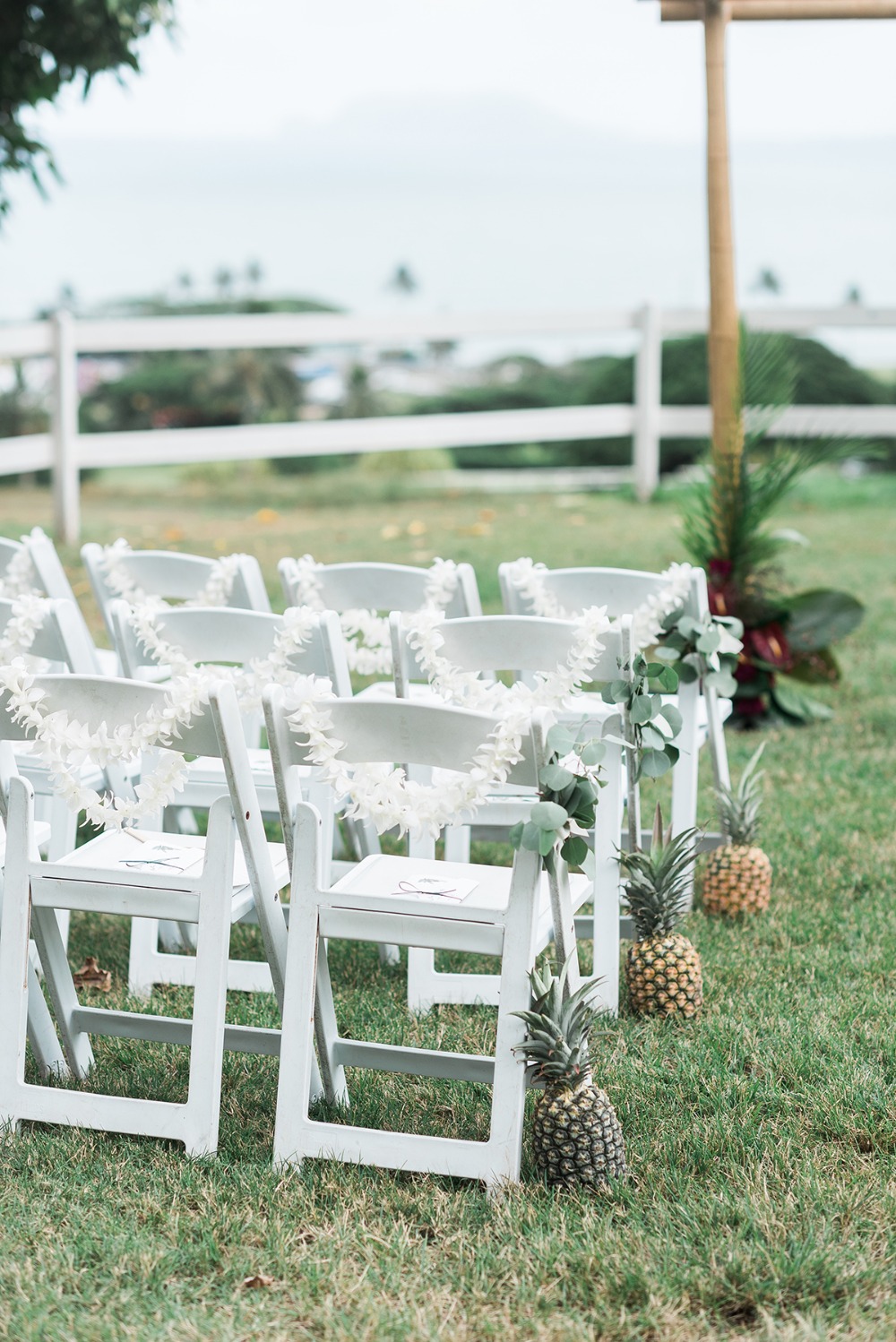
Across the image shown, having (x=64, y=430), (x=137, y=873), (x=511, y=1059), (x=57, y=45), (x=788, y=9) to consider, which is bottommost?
(x=511, y=1059)

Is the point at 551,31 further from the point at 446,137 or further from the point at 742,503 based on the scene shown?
the point at 742,503

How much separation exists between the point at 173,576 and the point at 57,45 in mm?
6160

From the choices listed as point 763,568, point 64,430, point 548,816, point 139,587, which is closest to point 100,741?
point 548,816

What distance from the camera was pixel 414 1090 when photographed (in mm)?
3076

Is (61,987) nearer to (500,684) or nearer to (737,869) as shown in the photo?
(500,684)

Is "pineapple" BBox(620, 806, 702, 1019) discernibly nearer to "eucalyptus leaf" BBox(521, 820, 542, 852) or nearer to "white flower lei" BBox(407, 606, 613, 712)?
"white flower lei" BBox(407, 606, 613, 712)

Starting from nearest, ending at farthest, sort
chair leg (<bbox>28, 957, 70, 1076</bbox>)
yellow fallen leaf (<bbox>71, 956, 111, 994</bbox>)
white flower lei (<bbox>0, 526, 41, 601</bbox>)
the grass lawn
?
the grass lawn → chair leg (<bbox>28, 957, 70, 1076</bbox>) → yellow fallen leaf (<bbox>71, 956, 111, 994</bbox>) → white flower lei (<bbox>0, 526, 41, 601</bbox>)

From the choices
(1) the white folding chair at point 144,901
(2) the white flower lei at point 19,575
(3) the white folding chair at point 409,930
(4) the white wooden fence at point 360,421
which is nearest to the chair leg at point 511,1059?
(3) the white folding chair at point 409,930

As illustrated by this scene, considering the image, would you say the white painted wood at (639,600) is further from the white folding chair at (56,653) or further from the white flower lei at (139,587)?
the white folding chair at (56,653)

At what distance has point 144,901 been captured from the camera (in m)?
2.79

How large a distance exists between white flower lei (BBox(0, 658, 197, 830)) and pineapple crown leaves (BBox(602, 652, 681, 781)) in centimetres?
95


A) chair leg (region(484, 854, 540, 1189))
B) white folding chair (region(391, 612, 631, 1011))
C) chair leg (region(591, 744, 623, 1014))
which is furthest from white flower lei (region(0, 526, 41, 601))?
chair leg (region(484, 854, 540, 1189))

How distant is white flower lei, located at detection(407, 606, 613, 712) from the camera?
9.41 feet

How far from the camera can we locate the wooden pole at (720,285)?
19.2ft
